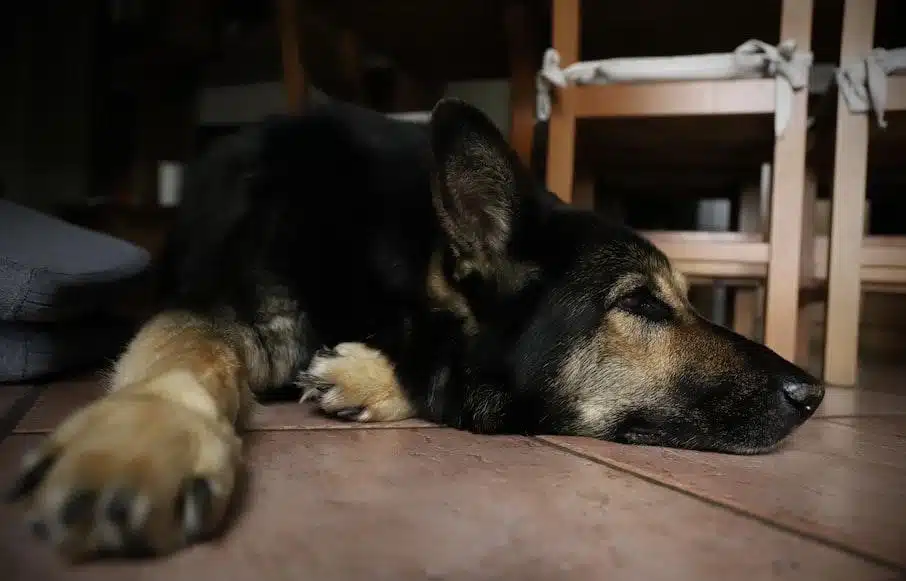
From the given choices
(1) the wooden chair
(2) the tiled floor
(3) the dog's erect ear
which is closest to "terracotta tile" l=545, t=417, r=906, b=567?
(2) the tiled floor

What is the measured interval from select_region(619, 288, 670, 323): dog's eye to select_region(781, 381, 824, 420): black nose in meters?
0.22

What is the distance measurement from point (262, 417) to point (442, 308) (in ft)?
1.18

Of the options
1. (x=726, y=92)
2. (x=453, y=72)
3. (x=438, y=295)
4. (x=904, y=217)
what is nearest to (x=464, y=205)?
(x=438, y=295)

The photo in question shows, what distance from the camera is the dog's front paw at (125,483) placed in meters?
0.57

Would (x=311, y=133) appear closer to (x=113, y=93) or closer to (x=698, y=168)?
(x=698, y=168)

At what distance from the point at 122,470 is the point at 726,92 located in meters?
1.63

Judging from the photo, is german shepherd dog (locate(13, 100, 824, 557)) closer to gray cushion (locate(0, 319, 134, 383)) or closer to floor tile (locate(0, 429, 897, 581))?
floor tile (locate(0, 429, 897, 581))

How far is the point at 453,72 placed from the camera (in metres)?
3.17

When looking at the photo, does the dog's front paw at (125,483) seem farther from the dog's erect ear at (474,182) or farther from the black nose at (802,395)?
the black nose at (802,395)

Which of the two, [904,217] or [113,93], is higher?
[113,93]

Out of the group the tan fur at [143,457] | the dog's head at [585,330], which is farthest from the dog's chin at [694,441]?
the tan fur at [143,457]

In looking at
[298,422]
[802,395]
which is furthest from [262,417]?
[802,395]

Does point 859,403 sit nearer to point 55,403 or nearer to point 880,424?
point 880,424

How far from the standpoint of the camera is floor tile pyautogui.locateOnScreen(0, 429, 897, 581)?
0.61 meters
